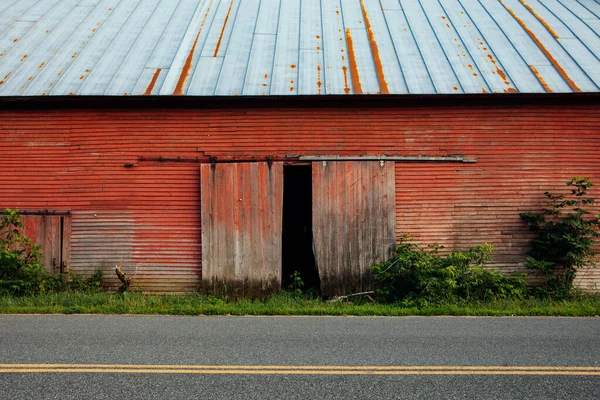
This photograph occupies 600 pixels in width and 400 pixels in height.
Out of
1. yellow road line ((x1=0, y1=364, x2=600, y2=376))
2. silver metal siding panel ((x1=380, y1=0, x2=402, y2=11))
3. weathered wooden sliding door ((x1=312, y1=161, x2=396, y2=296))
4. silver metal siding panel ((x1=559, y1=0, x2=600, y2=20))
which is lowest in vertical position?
yellow road line ((x1=0, y1=364, x2=600, y2=376))

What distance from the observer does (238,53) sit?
11.2 m

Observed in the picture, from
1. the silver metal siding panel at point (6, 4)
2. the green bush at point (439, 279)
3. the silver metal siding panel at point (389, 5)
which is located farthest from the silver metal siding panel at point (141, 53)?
the green bush at point (439, 279)

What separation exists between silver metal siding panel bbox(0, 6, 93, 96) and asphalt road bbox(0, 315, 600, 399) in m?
5.09

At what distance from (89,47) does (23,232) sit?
450 centimetres

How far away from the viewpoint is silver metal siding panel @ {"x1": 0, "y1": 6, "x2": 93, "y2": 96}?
9.92 metres

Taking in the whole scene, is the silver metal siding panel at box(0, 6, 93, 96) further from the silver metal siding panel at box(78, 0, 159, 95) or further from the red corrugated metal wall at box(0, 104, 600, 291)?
the red corrugated metal wall at box(0, 104, 600, 291)

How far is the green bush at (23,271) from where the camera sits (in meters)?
8.78

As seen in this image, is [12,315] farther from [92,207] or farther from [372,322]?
[372,322]

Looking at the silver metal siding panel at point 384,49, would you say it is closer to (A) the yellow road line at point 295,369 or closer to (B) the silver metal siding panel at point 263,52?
(B) the silver metal siding panel at point 263,52

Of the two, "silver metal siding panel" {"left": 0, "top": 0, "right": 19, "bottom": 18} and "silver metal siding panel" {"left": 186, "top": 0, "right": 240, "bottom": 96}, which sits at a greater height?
"silver metal siding panel" {"left": 0, "top": 0, "right": 19, "bottom": 18}

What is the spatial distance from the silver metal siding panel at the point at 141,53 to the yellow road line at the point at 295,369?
6.14 m

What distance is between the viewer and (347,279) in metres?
9.34

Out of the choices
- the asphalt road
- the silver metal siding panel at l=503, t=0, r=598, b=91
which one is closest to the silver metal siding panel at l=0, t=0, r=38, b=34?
the asphalt road

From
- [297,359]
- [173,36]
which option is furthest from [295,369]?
[173,36]
